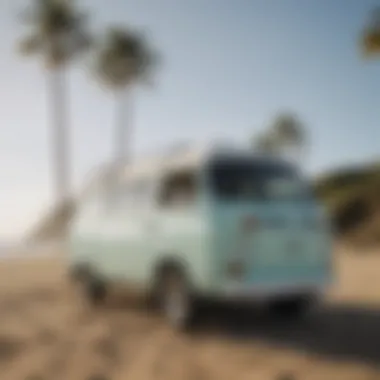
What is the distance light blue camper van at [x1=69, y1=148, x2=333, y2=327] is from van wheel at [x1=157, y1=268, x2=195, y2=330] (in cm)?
1

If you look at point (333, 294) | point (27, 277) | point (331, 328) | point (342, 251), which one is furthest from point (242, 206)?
point (342, 251)

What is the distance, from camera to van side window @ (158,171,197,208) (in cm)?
867

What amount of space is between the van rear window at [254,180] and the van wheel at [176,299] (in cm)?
122

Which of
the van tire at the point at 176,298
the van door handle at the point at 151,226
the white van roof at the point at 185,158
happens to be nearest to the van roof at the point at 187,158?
the white van roof at the point at 185,158

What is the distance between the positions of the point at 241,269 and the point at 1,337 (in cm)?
301

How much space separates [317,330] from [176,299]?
186cm

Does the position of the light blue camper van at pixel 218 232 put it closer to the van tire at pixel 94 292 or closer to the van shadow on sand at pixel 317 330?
the van shadow on sand at pixel 317 330

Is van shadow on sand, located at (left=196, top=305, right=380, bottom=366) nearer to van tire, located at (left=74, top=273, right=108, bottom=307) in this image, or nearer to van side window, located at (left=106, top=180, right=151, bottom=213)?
van side window, located at (left=106, top=180, right=151, bottom=213)

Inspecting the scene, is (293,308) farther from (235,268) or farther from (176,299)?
(235,268)

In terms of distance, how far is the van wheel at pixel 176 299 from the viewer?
859cm

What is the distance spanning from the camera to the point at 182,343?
816 centimetres

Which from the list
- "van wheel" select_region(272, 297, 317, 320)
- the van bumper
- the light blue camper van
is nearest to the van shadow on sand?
"van wheel" select_region(272, 297, 317, 320)

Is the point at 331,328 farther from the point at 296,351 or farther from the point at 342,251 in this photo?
the point at 342,251

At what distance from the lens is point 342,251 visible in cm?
2522
